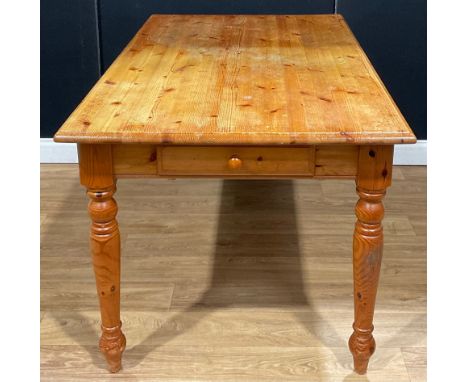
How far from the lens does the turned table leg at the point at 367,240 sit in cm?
169

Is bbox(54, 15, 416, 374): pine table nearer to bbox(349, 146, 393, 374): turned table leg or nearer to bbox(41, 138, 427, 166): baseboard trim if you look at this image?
bbox(349, 146, 393, 374): turned table leg

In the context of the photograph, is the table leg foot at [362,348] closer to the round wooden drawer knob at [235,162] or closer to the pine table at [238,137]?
the pine table at [238,137]

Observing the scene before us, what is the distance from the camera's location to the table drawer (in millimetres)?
1696

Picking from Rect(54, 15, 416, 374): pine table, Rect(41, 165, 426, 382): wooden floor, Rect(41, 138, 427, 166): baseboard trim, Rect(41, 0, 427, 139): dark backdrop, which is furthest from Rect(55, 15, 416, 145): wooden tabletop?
Rect(41, 138, 427, 166): baseboard trim

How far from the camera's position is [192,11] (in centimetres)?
326

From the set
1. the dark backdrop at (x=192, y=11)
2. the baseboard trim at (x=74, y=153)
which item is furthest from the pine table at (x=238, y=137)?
the baseboard trim at (x=74, y=153)

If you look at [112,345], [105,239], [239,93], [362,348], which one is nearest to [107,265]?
[105,239]

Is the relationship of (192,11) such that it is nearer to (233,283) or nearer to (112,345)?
(233,283)

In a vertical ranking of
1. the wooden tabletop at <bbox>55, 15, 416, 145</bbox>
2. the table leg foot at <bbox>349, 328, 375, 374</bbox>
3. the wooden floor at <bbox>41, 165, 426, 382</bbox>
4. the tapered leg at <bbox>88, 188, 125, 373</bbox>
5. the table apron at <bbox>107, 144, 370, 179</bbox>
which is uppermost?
the wooden tabletop at <bbox>55, 15, 416, 145</bbox>

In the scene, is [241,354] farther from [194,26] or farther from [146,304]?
[194,26]

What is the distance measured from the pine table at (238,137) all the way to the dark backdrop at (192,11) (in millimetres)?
1142

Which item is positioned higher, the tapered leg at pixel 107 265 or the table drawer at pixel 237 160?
the table drawer at pixel 237 160

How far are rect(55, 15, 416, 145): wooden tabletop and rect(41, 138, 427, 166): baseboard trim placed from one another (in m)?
0.89

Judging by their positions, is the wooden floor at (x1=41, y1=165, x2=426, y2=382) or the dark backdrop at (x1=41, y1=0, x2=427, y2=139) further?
the dark backdrop at (x1=41, y1=0, x2=427, y2=139)
